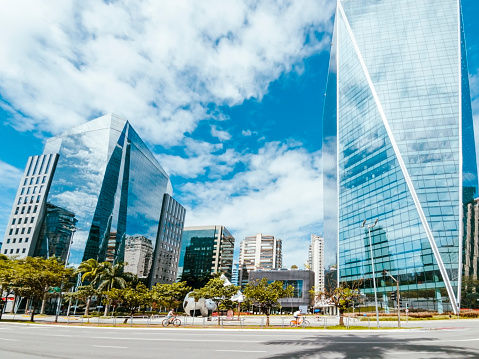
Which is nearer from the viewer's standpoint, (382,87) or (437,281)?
(437,281)

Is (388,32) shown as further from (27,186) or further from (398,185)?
(27,186)

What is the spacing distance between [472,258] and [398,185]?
781 inches

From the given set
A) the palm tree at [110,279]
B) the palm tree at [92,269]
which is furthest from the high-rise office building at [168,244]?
the palm tree at [110,279]

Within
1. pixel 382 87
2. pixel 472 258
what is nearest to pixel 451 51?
pixel 382 87

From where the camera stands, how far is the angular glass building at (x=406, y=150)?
61.4 m

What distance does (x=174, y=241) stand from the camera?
421 ft

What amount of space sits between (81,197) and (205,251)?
248 feet

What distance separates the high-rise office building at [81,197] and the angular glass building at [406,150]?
70769 millimetres

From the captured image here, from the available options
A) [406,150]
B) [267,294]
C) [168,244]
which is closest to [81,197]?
[168,244]

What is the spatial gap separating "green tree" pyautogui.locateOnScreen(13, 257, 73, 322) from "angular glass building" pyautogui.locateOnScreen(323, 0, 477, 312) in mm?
54949

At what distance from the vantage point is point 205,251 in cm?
15225

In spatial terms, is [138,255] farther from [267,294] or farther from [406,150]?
[406,150]

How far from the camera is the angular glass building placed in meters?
61.4

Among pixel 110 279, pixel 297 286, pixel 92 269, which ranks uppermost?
pixel 92 269
